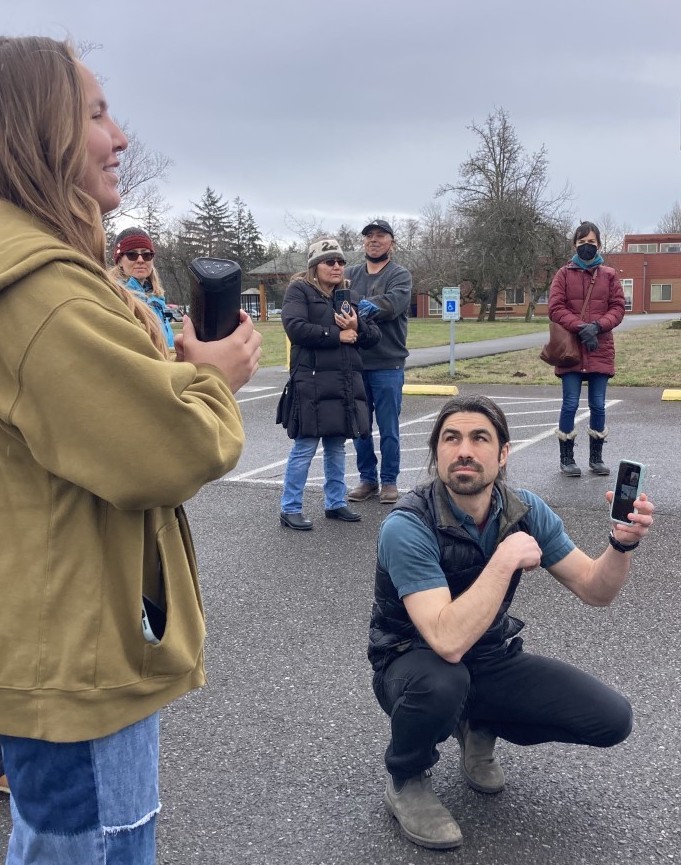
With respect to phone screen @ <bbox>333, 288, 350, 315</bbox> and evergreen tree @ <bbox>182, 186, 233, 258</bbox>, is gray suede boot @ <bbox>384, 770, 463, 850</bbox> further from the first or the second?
evergreen tree @ <bbox>182, 186, 233, 258</bbox>

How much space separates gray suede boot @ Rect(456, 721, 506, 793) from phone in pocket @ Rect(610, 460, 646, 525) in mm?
877

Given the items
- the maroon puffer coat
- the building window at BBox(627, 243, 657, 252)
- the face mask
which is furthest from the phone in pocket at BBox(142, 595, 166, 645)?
the building window at BBox(627, 243, 657, 252)

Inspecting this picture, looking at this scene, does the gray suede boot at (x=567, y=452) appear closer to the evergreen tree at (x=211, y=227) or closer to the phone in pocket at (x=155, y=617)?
the phone in pocket at (x=155, y=617)

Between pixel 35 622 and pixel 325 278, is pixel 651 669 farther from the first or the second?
pixel 325 278

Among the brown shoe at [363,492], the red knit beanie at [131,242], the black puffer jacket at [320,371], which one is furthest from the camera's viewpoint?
the brown shoe at [363,492]

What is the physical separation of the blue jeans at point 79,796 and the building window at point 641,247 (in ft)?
257

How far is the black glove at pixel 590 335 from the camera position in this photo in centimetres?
715

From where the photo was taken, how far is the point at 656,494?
6359mm

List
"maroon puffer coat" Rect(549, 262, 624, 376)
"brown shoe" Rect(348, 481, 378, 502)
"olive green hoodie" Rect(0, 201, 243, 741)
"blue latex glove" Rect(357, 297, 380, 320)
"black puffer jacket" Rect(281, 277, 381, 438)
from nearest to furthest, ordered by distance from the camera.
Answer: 1. "olive green hoodie" Rect(0, 201, 243, 741)
2. "black puffer jacket" Rect(281, 277, 381, 438)
3. "blue latex glove" Rect(357, 297, 380, 320)
4. "brown shoe" Rect(348, 481, 378, 502)
5. "maroon puffer coat" Rect(549, 262, 624, 376)

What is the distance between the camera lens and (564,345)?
724 centimetres

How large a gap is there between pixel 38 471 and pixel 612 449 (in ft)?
24.9

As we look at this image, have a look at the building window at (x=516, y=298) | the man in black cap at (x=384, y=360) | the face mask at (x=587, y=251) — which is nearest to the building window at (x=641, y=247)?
the building window at (x=516, y=298)

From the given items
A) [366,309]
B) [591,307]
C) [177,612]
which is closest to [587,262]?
[591,307]

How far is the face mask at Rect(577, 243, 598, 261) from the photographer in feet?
23.4
